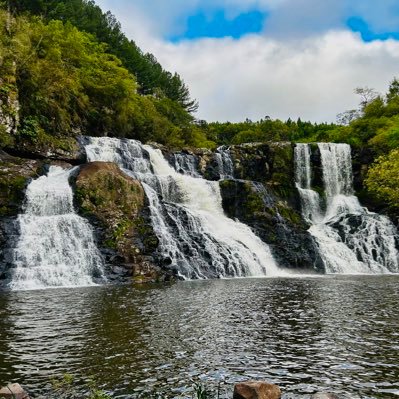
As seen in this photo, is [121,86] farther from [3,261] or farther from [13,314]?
[13,314]

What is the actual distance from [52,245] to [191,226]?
10134 mm

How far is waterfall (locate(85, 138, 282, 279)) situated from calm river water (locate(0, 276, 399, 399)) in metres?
10.3

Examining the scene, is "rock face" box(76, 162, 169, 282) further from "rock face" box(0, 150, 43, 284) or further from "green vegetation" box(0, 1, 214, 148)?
"green vegetation" box(0, 1, 214, 148)

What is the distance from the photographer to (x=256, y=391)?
6.93 meters

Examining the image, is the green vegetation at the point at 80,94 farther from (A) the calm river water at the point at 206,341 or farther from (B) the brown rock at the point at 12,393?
(B) the brown rock at the point at 12,393

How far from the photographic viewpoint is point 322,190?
5069 centimetres

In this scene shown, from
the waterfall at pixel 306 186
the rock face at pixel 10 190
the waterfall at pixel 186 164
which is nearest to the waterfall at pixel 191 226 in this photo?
the waterfall at pixel 186 164

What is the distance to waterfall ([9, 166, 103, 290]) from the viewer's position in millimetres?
24516

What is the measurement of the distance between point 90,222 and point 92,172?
440 centimetres

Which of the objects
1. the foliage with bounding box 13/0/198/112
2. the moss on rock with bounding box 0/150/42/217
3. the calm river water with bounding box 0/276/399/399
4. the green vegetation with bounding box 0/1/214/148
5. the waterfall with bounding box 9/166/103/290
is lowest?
the calm river water with bounding box 0/276/399/399

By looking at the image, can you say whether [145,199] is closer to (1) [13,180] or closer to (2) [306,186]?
(1) [13,180]

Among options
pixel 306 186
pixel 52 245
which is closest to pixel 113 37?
pixel 306 186

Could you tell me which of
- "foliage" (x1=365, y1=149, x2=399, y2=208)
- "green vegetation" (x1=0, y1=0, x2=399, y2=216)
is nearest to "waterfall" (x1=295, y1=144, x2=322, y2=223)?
"green vegetation" (x1=0, y1=0, x2=399, y2=216)

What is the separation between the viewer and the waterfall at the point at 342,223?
36.5 meters
